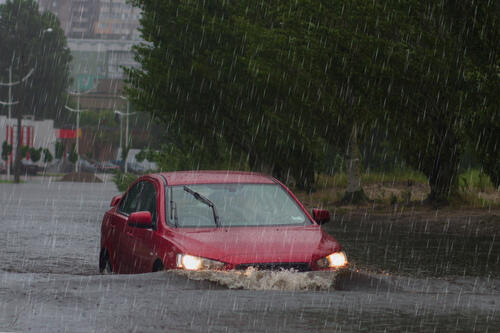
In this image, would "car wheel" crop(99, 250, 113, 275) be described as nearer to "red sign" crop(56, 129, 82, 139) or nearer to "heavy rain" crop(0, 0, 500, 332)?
"heavy rain" crop(0, 0, 500, 332)

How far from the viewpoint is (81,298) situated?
7793 millimetres

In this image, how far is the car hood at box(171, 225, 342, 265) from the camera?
8461mm

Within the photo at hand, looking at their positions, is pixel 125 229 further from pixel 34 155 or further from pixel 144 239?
pixel 34 155

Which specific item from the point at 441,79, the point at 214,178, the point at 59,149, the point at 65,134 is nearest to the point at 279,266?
the point at 214,178

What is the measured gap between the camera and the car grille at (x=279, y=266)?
8383 millimetres

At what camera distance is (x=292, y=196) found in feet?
33.1

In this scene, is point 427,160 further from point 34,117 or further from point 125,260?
point 34,117

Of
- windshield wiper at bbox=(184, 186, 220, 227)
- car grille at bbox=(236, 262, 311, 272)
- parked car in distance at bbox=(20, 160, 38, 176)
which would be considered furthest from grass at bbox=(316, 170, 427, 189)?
parked car in distance at bbox=(20, 160, 38, 176)

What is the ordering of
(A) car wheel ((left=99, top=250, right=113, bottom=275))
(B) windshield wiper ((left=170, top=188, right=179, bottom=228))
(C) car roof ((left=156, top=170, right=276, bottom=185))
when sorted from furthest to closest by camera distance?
(A) car wheel ((left=99, top=250, right=113, bottom=275)) → (C) car roof ((left=156, top=170, right=276, bottom=185)) → (B) windshield wiper ((left=170, top=188, right=179, bottom=228))

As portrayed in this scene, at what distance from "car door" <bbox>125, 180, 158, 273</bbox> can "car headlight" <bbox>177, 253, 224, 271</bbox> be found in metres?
0.57

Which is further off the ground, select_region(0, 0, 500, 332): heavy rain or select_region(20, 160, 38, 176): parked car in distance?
select_region(0, 0, 500, 332): heavy rain

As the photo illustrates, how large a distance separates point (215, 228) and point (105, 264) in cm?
249

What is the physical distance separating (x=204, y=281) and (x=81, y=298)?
1.01m

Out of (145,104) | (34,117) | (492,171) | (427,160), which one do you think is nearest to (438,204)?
(427,160)
